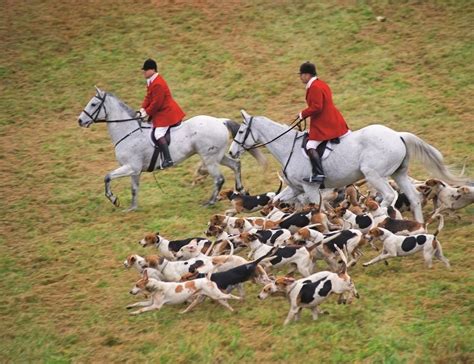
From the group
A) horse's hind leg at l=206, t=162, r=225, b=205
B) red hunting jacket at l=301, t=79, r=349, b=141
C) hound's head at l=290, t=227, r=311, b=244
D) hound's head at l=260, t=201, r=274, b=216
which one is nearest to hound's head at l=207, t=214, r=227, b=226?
hound's head at l=260, t=201, r=274, b=216

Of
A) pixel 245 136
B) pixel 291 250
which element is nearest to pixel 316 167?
pixel 245 136

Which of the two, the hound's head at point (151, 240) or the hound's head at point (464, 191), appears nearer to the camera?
the hound's head at point (151, 240)

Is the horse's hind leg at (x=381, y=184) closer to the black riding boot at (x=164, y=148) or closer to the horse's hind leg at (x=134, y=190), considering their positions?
the black riding boot at (x=164, y=148)

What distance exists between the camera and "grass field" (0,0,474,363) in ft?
26.7

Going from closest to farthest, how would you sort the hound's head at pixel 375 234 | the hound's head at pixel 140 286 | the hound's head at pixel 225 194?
1. the hound's head at pixel 140 286
2. the hound's head at pixel 375 234
3. the hound's head at pixel 225 194

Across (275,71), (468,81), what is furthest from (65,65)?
(468,81)

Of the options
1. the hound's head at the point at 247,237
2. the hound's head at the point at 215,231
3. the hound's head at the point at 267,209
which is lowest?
the hound's head at the point at 267,209

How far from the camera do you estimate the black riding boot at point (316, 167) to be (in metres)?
10.6

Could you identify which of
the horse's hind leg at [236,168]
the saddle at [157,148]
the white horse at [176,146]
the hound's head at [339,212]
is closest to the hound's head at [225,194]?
the white horse at [176,146]

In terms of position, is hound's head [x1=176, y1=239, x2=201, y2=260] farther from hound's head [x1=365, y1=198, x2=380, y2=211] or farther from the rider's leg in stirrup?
the rider's leg in stirrup

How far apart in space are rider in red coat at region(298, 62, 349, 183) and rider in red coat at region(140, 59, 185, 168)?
2419 millimetres

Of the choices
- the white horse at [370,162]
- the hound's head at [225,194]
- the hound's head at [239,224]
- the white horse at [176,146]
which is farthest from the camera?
the white horse at [176,146]

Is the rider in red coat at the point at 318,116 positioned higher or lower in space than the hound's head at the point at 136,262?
higher

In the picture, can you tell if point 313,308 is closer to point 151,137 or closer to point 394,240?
point 394,240
